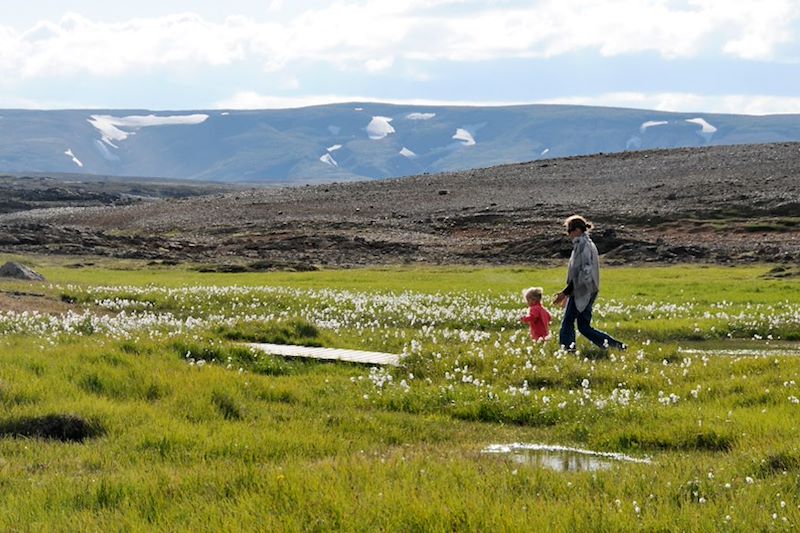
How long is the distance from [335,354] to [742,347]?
887cm

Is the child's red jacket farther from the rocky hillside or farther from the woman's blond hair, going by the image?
the rocky hillside

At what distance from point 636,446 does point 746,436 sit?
3.69 feet

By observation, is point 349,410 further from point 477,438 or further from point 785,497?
point 785,497

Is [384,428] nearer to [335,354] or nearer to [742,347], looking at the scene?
[335,354]

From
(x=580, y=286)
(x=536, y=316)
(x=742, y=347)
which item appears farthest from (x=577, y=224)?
(x=742, y=347)

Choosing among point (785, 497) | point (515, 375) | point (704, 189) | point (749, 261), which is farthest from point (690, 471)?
point (704, 189)

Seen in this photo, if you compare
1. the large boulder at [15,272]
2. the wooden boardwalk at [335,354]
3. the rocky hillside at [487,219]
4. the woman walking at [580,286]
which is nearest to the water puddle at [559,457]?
the wooden boardwalk at [335,354]

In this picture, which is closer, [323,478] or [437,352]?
[323,478]

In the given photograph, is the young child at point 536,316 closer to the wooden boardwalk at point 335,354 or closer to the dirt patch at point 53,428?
the wooden boardwalk at point 335,354

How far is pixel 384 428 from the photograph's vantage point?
1121 cm

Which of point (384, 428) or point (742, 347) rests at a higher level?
point (384, 428)

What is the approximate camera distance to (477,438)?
434 inches

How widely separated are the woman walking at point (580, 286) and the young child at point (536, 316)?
0.80 meters

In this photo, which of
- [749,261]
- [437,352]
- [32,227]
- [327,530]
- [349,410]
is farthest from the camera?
[32,227]
